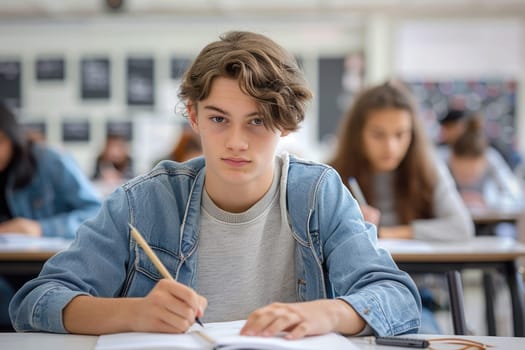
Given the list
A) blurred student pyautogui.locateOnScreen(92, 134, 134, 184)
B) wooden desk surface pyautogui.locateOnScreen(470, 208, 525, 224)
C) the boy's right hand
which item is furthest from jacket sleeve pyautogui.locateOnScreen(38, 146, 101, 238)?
blurred student pyautogui.locateOnScreen(92, 134, 134, 184)

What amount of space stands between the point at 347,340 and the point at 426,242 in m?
1.72

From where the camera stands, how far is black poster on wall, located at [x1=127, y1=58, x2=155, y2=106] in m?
7.76

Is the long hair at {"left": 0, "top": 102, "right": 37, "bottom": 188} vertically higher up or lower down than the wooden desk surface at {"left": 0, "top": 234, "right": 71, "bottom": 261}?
higher up

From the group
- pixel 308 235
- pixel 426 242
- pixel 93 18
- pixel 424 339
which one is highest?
pixel 93 18

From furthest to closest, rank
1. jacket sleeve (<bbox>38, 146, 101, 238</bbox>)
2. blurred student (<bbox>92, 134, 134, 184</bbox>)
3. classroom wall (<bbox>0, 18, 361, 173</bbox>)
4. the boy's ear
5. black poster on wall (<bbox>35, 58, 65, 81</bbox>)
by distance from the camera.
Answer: black poster on wall (<bbox>35, 58, 65, 81</bbox>)
classroom wall (<bbox>0, 18, 361, 173</bbox>)
blurred student (<bbox>92, 134, 134, 184</bbox>)
jacket sleeve (<bbox>38, 146, 101, 238</bbox>)
the boy's ear

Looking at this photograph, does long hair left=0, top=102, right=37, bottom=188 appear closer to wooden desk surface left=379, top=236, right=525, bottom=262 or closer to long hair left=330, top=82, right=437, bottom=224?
long hair left=330, top=82, right=437, bottom=224

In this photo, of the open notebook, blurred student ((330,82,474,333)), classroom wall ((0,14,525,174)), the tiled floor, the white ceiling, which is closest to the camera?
the open notebook

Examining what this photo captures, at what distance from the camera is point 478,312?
505cm

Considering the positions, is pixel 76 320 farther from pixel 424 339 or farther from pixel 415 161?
pixel 415 161

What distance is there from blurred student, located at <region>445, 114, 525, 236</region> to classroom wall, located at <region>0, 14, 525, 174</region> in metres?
2.26

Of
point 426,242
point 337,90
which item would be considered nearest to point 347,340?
point 426,242

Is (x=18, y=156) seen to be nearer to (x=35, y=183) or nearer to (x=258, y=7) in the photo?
(x=35, y=183)

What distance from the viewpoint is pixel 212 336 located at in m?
1.07

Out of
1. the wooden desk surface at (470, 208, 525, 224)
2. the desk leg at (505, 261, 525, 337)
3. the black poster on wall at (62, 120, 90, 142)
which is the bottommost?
the wooden desk surface at (470, 208, 525, 224)
